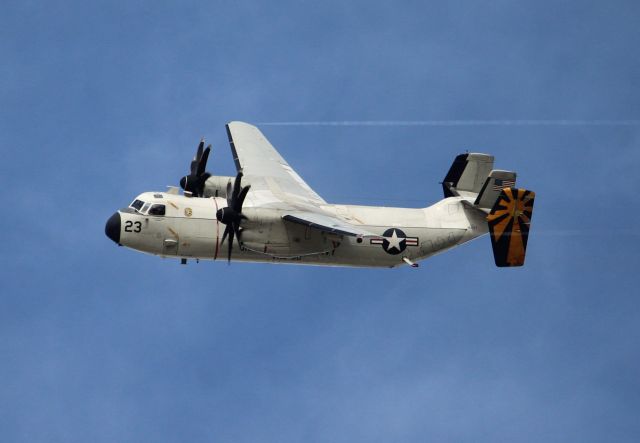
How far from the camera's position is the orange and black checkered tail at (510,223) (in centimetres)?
6338

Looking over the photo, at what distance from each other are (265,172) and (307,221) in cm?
1008

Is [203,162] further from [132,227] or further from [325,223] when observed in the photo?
[325,223]

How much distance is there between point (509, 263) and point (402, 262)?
595 centimetres

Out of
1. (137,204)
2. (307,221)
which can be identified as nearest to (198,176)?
(137,204)

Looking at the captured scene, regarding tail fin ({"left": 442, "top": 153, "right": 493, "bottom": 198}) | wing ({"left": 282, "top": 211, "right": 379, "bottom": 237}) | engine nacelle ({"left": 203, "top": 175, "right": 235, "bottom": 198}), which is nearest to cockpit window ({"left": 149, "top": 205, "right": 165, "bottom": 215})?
wing ({"left": 282, "top": 211, "right": 379, "bottom": 237})

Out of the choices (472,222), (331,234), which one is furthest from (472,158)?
(331,234)

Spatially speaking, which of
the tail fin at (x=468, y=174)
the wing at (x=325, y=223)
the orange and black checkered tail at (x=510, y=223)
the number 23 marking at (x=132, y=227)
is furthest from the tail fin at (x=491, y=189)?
the number 23 marking at (x=132, y=227)

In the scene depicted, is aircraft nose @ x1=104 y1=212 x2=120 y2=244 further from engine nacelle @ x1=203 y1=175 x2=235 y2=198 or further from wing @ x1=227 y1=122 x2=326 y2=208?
engine nacelle @ x1=203 y1=175 x2=235 y2=198

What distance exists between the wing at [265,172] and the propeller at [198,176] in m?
2.00

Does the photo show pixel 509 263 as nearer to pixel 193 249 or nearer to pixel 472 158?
pixel 472 158

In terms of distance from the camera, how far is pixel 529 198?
63.5 m

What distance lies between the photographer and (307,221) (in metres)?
59.1

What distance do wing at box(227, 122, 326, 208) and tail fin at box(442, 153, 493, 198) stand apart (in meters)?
7.91

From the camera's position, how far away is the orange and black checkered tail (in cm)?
6338
